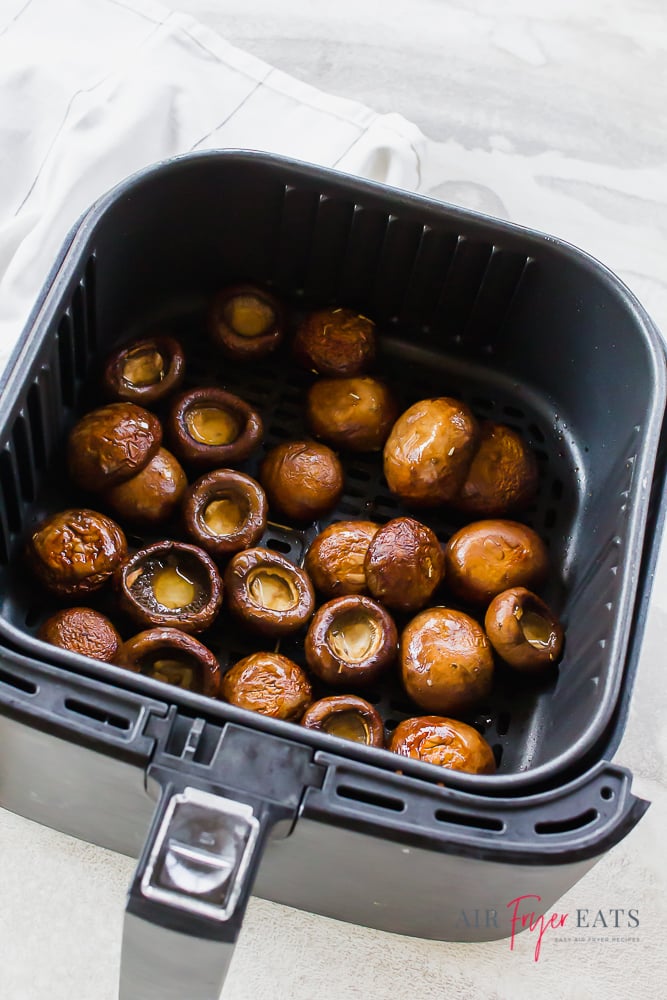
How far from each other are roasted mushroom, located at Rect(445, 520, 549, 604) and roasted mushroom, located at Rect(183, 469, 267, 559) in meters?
0.20

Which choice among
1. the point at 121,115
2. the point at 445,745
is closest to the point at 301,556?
the point at 445,745

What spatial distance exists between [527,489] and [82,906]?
60cm

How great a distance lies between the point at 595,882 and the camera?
96 centimetres

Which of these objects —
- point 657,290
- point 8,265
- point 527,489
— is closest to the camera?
point 527,489

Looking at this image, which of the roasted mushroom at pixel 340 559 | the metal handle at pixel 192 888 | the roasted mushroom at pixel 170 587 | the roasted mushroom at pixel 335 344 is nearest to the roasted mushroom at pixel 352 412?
the roasted mushroom at pixel 335 344

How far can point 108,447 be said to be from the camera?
0.92 metres

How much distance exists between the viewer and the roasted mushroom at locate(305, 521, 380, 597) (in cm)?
94

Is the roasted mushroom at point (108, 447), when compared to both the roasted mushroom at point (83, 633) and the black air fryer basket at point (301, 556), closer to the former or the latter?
the black air fryer basket at point (301, 556)

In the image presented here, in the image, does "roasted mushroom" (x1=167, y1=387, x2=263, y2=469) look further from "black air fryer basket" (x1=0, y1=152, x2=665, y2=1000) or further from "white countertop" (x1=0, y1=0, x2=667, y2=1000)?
"white countertop" (x1=0, y1=0, x2=667, y2=1000)

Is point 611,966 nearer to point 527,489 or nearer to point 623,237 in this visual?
point 527,489

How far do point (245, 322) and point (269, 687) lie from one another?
1.46 ft

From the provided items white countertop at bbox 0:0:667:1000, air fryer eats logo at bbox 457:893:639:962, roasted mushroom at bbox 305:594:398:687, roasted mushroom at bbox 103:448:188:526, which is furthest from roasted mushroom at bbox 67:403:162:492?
air fryer eats logo at bbox 457:893:639:962

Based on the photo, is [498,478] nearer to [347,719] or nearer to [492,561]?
[492,561]

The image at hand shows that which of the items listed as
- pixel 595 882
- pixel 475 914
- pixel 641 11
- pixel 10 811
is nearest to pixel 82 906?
pixel 10 811
